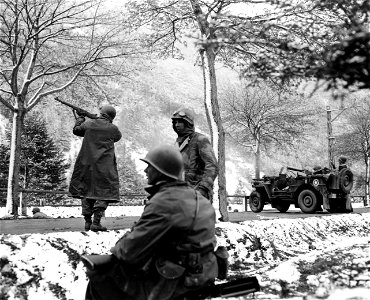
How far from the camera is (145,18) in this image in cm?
1357

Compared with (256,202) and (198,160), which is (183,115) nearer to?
(198,160)

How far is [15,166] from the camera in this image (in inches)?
559

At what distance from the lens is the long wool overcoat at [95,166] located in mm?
6750

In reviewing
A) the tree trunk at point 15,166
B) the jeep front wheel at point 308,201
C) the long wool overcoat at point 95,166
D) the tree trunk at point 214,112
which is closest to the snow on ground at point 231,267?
the long wool overcoat at point 95,166

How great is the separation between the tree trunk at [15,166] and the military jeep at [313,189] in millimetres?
8999

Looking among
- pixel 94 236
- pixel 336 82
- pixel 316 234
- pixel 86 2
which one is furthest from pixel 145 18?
pixel 336 82

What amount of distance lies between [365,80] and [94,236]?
386 cm

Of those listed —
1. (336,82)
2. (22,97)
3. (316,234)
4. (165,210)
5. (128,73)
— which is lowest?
(316,234)

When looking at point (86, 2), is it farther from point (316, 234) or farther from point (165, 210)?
point (165, 210)

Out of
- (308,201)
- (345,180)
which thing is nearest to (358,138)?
(308,201)

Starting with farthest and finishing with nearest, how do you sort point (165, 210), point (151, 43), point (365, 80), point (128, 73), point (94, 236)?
point (128, 73) → point (151, 43) → point (94, 236) → point (365, 80) → point (165, 210)

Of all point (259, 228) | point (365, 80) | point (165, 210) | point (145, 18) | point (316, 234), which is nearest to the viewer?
point (165, 210)

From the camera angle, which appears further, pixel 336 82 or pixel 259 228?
pixel 259 228

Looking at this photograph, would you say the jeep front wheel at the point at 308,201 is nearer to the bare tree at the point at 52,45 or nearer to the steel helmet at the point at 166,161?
the bare tree at the point at 52,45
